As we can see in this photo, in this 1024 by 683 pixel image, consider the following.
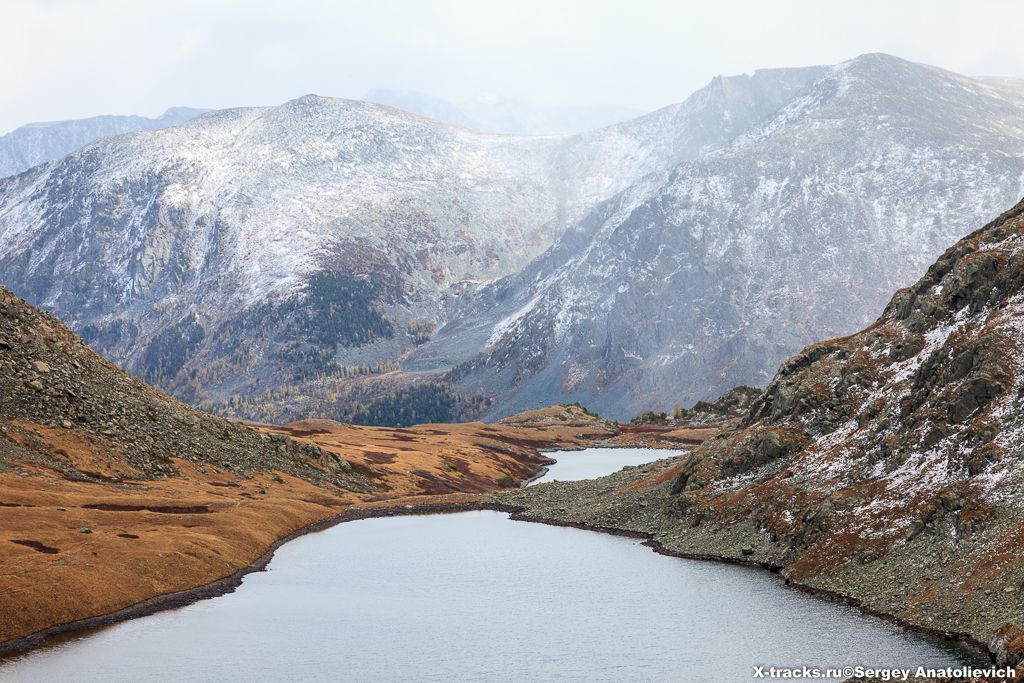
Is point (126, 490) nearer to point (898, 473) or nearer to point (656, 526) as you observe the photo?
point (656, 526)

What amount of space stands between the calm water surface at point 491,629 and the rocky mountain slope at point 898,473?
4.58 meters

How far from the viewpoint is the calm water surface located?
6844cm

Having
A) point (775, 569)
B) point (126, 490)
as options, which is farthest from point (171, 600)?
point (775, 569)

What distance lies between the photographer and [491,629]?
3201 inches

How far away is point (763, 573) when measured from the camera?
94.8m

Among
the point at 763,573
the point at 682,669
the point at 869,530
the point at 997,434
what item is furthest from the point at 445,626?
the point at 997,434

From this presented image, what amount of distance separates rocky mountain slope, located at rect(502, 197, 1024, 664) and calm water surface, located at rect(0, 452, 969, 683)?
4.58 meters

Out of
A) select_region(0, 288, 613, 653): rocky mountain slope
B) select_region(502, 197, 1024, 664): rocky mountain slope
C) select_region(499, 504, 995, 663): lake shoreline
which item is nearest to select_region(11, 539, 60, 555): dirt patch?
select_region(0, 288, 613, 653): rocky mountain slope

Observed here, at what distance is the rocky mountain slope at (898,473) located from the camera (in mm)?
73250

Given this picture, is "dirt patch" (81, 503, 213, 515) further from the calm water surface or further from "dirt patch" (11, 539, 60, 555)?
"dirt patch" (11, 539, 60, 555)

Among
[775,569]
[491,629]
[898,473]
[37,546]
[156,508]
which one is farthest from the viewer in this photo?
[156,508]

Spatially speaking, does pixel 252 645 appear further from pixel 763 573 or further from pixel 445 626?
pixel 763 573

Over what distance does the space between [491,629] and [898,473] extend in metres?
43.6

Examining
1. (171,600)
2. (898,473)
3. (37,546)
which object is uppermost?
(898,473)
